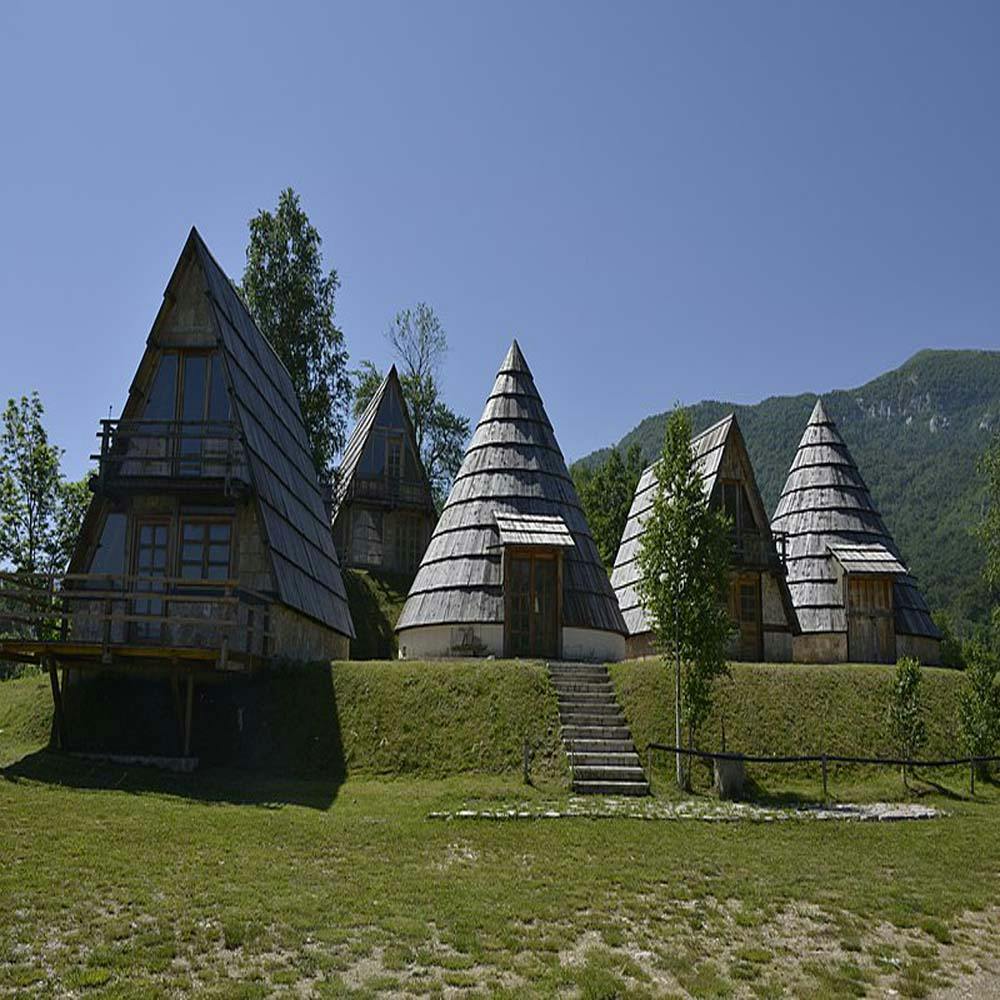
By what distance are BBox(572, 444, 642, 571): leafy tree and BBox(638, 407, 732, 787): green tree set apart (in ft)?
110

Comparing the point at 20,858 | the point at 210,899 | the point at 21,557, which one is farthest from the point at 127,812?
the point at 21,557

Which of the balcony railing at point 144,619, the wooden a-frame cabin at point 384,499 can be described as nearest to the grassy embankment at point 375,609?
the wooden a-frame cabin at point 384,499

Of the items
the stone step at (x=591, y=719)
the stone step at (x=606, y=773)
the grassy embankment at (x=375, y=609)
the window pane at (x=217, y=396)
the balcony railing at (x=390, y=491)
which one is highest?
the balcony railing at (x=390, y=491)

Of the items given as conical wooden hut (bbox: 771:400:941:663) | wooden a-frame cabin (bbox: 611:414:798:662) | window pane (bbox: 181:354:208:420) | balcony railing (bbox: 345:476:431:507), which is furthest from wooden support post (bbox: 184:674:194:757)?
balcony railing (bbox: 345:476:431:507)

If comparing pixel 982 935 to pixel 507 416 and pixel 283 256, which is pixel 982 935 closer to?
pixel 507 416

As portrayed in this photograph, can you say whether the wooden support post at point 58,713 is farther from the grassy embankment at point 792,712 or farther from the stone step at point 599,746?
the grassy embankment at point 792,712

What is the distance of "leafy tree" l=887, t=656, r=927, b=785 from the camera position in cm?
2209

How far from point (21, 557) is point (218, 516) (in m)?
21.3

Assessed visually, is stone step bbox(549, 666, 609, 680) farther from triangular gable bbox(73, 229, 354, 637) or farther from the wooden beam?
the wooden beam

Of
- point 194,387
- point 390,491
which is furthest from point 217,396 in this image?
point 390,491

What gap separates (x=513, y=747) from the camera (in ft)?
70.1

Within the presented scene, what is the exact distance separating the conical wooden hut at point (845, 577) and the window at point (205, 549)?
19.7 metres

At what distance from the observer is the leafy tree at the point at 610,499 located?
189 ft

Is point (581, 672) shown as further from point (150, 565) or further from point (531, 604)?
point (150, 565)
